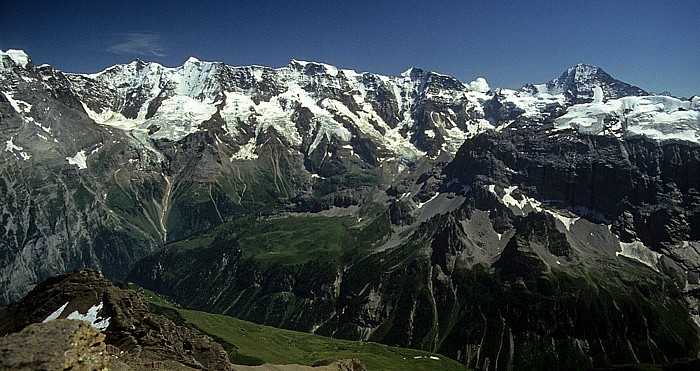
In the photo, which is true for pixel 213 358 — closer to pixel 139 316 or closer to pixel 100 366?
pixel 139 316

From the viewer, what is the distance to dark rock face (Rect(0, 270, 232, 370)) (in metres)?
50.5

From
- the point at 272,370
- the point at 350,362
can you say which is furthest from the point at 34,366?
the point at 350,362

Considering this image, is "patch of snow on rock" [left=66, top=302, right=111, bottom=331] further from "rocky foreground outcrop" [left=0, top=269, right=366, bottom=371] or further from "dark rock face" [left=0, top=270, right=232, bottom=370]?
"dark rock face" [left=0, top=270, right=232, bottom=370]

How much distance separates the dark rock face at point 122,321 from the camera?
166 ft

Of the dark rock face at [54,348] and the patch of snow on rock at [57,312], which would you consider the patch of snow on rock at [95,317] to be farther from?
the dark rock face at [54,348]

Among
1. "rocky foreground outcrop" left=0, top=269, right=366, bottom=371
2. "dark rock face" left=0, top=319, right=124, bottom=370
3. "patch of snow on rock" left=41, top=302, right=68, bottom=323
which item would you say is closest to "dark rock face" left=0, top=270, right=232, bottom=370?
"rocky foreground outcrop" left=0, top=269, right=366, bottom=371

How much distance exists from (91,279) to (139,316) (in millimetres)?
11415

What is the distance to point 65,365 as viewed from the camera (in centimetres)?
2198

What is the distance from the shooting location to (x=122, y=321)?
173 feet

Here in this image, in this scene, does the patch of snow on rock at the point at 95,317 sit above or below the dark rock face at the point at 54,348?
below

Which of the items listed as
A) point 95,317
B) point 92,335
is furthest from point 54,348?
point 95,317

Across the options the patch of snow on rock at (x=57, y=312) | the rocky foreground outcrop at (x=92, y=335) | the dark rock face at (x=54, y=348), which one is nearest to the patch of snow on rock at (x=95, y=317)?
the rocky foreground outcrop at (x=92, y=335)

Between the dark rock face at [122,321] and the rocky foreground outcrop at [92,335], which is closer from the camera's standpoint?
the rocky foreground outcrop at [92,335]

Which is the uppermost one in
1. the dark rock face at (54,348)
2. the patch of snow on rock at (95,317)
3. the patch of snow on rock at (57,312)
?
the dark rock face at (54,348)
